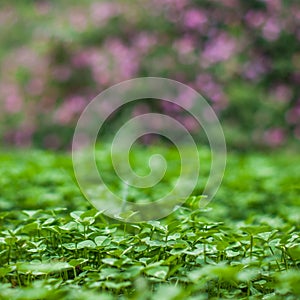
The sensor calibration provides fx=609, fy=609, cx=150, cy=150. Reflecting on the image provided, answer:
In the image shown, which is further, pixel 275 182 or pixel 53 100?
pixel 53 100

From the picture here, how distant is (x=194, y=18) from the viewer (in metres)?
7.23

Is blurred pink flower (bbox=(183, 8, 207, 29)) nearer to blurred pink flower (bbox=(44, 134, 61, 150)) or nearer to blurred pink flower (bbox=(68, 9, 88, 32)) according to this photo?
blurred pink flower (bbox=(68, 9, 88, 32))

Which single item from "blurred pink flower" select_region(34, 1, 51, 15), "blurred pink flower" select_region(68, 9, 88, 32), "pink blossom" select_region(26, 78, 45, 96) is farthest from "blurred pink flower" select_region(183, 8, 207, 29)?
"blurred pink flower" select_region(34, 1, 51, 15)

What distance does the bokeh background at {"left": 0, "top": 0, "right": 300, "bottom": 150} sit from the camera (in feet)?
22.7

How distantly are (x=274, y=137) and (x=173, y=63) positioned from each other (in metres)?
1.48

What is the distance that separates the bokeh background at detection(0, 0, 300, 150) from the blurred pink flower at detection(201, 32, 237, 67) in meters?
0.01

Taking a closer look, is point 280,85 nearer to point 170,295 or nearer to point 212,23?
point 212,23

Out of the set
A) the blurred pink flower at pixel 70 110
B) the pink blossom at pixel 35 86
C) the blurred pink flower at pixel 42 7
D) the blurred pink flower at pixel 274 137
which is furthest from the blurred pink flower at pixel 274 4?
the blurred pink flower at pixel 42 7

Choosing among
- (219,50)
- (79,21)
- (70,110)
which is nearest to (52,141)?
(70,110)

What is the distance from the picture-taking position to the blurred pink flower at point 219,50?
6.93 m

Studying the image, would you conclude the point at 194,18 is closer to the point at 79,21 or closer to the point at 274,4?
the point at 274,4

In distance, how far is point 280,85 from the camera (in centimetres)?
707

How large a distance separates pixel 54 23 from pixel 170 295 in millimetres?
7358

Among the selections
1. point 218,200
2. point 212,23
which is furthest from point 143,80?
point 218,200
